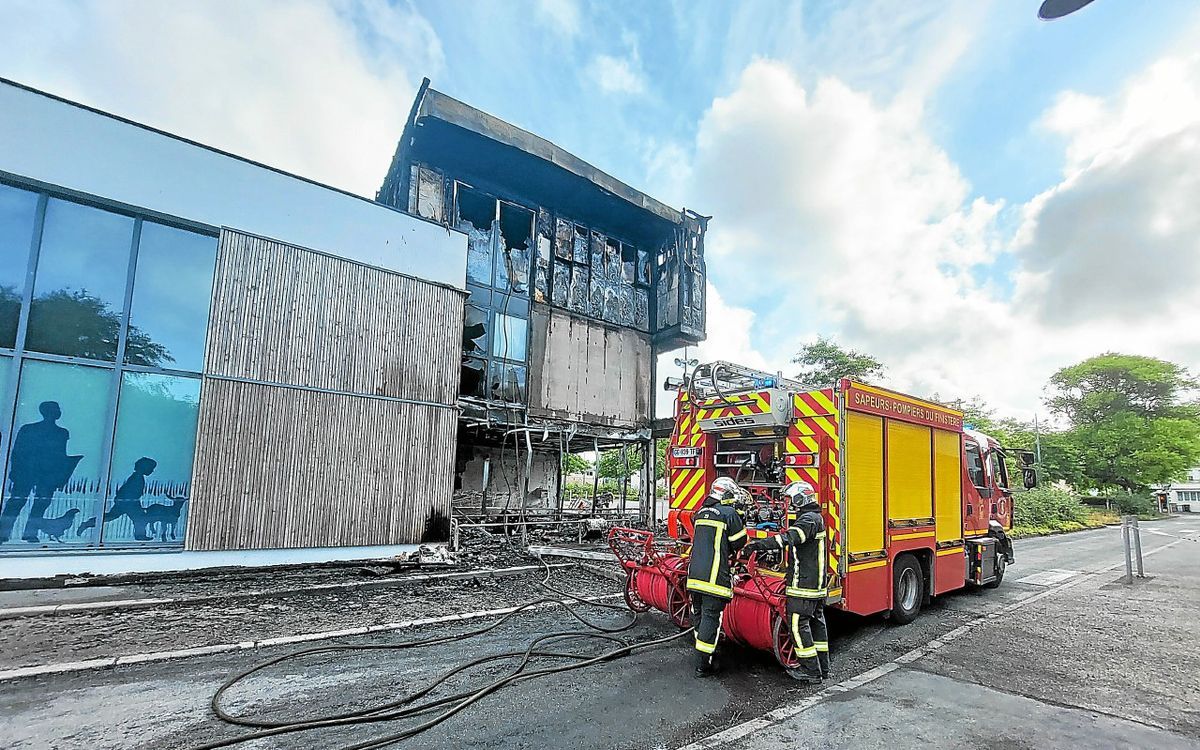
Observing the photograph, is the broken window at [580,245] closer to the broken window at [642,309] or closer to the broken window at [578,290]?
the broken window at [578,290]

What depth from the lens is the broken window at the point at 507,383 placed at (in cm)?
1518

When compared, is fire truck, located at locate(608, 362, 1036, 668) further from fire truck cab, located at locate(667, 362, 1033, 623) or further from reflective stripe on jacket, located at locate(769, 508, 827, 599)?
reflective stripe on jacket, located at locate(769, 508, 827, 599)

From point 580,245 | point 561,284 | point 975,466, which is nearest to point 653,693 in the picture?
point 975,466

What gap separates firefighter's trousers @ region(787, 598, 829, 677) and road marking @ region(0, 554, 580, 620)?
19.9ft

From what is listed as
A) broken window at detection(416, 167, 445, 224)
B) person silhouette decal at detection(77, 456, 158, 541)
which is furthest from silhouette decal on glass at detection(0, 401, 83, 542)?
broken window at detection(416, 167, 445, 224)

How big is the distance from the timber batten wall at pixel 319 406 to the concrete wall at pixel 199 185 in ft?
1.36

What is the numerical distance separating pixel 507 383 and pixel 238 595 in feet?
27.7

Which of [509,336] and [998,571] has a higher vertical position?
[509,336]

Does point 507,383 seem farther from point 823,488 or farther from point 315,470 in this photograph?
point 823,488

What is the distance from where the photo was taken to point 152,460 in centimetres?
914

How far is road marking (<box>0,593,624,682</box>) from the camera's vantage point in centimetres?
490

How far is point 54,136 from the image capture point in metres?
8.84

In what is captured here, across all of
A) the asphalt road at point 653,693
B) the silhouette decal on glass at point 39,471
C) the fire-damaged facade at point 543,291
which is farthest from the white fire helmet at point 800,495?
the silhouette decal on glass at point 39,471

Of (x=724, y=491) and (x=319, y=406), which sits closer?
(x=724, y=491)
